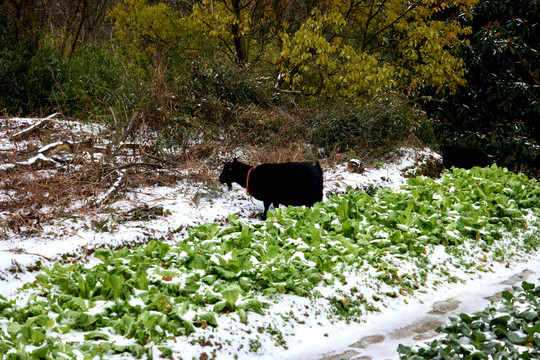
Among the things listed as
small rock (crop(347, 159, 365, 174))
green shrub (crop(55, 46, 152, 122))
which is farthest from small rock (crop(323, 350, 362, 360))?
green shrub (crop(55, 46, 152, 122))

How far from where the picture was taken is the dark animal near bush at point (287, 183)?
27.1 feet

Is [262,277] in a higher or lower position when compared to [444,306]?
higher

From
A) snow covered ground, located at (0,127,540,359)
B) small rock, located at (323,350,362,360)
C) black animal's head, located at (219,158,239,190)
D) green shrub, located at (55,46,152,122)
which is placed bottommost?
snow covered ground, located at (0,127,540,359)

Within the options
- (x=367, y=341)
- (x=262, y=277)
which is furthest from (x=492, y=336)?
(x=262, y=277)

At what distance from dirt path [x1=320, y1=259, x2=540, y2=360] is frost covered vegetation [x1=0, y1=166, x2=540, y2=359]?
0.26 m

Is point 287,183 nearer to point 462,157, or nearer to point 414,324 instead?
point 414,324

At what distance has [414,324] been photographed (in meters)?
5.34

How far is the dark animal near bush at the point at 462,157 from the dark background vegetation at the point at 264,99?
1.12 metres

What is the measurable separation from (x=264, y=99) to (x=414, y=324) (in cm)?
874

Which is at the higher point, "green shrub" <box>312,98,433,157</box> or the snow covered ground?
"green shrub" <box>312,98,433,157</box>

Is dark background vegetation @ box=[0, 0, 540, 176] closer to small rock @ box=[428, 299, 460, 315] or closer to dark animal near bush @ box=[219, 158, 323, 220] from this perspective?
dark animal near bush @ box=[219, 158, 323, 220]

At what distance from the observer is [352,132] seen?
12.5 metres

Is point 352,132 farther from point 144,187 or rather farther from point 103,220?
point 103,220

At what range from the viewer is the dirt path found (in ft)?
15.4
